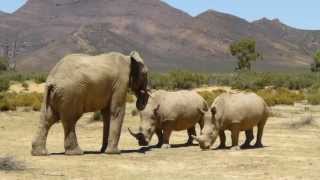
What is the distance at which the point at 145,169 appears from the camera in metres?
Answer: 16.2

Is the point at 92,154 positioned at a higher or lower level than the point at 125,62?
lower

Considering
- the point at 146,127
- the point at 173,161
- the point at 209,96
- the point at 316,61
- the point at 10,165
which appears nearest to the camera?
Result: the point at 10,165

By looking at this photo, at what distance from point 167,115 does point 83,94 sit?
3.47 metres

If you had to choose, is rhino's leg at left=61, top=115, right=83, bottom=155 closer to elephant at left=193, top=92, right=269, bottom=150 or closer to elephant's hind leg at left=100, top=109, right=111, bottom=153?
elephant's hind leg at left=100, top=109, right=111, bottom=153

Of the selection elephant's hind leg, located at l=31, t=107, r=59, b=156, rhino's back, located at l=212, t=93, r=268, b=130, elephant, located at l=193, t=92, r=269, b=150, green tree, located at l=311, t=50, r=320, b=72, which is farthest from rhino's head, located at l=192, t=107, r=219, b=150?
green tree, located at l=311, t=50, r=320, b=72

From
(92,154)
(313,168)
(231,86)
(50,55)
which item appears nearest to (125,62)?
(92,154)

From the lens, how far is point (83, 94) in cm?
1867

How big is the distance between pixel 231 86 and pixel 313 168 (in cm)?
→ 5735

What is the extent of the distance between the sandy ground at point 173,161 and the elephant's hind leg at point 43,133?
27cm

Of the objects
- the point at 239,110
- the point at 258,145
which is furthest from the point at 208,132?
the point at 258,145

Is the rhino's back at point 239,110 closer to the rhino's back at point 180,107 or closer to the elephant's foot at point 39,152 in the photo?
→ the rhino's back at point 180,107

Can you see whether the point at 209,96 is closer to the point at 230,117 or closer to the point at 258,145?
the point at 258,145

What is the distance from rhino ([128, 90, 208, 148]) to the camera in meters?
21.0

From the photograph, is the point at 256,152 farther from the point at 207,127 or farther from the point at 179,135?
the point at 179,135
